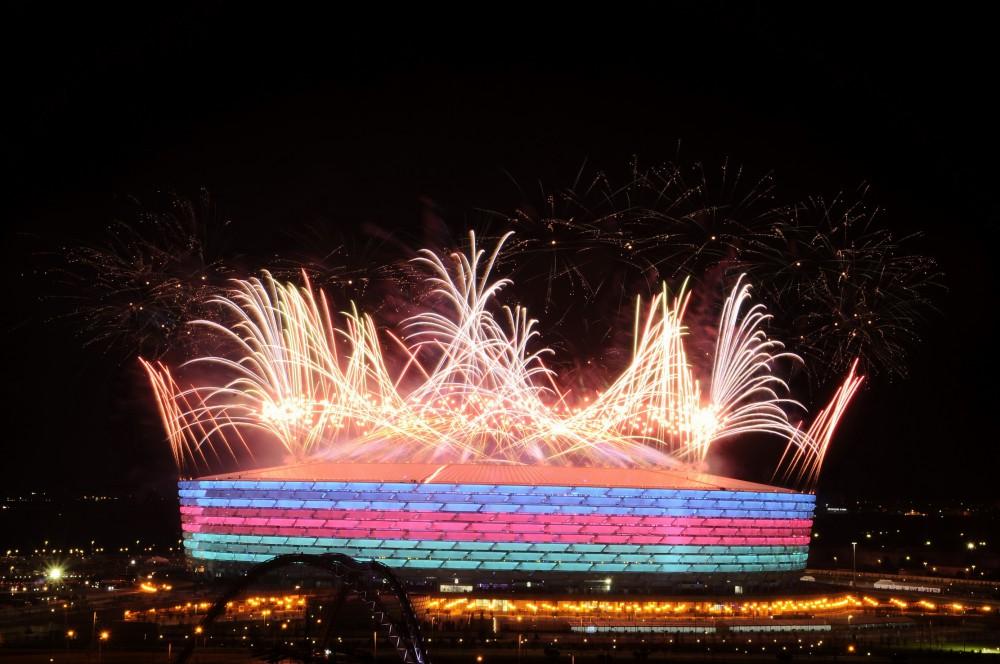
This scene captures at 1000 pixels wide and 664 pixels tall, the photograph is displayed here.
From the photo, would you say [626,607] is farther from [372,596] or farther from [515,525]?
[372,596]

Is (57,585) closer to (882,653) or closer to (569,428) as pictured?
(569,428)

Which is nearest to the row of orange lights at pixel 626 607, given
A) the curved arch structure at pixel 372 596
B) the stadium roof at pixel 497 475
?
the stadium roof at pixel 497 475

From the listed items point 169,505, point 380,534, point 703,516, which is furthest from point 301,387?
point 169,505

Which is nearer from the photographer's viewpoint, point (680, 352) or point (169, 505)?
point (680, 352)

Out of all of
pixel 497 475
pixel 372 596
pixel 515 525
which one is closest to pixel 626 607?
pixel 515 525

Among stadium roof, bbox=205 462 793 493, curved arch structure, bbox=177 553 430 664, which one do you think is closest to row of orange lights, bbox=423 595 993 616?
stadium roof, bbox=205 462 793 493

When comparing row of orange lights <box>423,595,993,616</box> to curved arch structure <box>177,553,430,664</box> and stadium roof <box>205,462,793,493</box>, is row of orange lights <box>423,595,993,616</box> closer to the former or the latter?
stadium roof <box>205,462,793,493</box>
